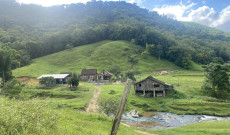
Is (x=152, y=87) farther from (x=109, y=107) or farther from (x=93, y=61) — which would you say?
(x=93, y=61)

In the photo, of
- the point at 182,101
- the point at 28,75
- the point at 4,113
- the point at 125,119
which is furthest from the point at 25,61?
the point at 4,113

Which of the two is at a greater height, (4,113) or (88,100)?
(4,113)

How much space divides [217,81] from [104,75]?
2119 inches

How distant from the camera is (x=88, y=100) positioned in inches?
1699

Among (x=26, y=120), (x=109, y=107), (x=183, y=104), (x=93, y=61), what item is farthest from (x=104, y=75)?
(x=26, y=120)

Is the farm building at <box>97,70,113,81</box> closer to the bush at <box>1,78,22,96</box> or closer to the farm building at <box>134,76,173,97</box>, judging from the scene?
the farm building at <box>134,76,173,97</box>

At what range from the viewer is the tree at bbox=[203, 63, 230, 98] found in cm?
4862

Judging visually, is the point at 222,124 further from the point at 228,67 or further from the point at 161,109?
the point at 228,67

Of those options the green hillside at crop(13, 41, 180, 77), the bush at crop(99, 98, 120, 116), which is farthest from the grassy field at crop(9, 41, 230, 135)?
the bush at crop(99, 98, 120, 116)

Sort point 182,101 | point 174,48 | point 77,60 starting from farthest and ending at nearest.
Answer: point 174,48 < point 77,60 < point 182,101

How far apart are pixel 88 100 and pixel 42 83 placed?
30.3 meters

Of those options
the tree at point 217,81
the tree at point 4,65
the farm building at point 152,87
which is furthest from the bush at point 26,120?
the tree at point 4,65

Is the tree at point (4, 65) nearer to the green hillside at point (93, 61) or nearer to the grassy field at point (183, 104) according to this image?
the green hillside at point (93, 61)

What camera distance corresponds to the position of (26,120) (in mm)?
7375
